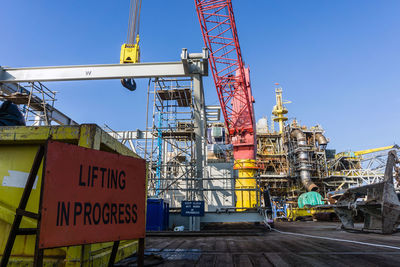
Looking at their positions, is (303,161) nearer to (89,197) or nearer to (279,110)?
(279,110)

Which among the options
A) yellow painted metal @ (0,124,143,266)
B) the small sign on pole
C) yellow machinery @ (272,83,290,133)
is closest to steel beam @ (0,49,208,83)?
the small sign on pole

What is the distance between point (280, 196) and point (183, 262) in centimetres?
3791

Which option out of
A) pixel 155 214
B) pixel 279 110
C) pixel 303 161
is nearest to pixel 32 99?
pixel 155 214

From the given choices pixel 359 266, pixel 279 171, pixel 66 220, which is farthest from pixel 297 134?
pixel 66 220

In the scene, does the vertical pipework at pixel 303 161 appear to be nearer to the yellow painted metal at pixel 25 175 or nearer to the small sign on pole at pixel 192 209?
the small sign on pole at pixel 192 209

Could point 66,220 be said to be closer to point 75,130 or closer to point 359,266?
point 75,130

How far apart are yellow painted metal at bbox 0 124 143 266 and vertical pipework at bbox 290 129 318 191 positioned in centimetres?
3383

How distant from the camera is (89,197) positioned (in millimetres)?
2459

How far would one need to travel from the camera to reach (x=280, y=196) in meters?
38.5

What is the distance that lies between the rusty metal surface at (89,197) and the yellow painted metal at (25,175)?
466 millimetres

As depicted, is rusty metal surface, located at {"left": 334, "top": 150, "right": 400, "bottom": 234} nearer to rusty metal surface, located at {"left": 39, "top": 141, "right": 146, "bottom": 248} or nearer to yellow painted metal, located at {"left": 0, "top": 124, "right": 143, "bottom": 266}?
rusty metal surface, located at {"left": 39, "top": 141, "right": 146, "bottom": 248}

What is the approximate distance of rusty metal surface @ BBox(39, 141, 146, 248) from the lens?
7.13 ft

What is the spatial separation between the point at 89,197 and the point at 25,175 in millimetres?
1085

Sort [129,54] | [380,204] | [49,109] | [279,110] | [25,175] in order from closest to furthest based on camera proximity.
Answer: [25,175] < [380,204] < [129,54] < [49,109] < [279,110]
